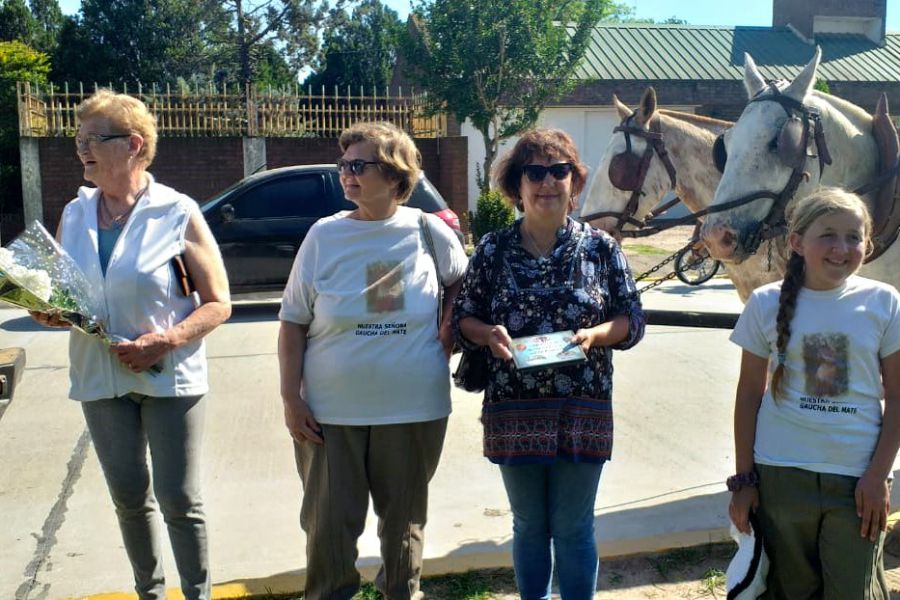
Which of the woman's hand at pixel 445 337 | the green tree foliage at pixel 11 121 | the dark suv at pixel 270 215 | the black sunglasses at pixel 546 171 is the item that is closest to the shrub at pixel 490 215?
the dark suv at pixel 270 215

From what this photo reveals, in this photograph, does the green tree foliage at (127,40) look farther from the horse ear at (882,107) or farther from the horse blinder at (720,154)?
the horse ear at (882,107)

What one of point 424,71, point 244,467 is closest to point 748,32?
point 424,71

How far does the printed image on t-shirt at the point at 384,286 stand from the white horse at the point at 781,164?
A: 1586 mm

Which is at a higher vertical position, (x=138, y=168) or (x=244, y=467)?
(x=138, y=168)

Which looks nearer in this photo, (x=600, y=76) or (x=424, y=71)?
(x=424, y=71)

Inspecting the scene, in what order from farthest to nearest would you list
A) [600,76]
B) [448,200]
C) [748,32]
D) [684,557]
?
[748,32], [600,76], [448,200], [684,557]

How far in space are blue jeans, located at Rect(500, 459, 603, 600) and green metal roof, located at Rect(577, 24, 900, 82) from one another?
975 inches

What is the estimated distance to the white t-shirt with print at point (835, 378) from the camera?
8.37 feet

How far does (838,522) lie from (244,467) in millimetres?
3512

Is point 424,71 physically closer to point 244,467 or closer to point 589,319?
point 244,467

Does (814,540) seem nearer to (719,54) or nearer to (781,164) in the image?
(781,164)

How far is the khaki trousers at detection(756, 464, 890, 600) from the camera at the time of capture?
2549 millimetres

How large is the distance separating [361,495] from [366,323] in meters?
0.60

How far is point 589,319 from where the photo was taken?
279 centimetres
